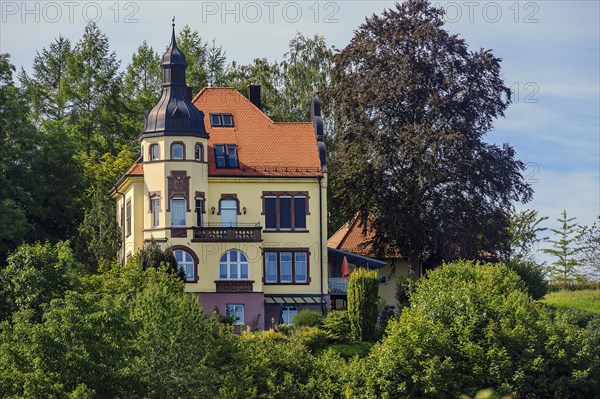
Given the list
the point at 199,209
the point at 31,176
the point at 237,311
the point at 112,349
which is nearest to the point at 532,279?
the point at 237,311

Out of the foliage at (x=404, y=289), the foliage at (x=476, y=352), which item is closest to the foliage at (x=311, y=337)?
the foliage at (x=476, y=352)

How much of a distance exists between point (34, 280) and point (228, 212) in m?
18.3

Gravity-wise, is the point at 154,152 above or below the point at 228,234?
above

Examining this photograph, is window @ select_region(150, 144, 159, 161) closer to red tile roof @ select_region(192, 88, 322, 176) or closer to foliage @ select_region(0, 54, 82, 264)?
red tile roof @ select_region(192, 88, 322, 176)

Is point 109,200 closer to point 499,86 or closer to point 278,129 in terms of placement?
point 278,129

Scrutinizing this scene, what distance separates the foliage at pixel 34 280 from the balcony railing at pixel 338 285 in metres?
19.3

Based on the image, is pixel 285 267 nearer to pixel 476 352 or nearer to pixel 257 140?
pixel 257 140

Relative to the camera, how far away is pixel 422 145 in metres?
69.6

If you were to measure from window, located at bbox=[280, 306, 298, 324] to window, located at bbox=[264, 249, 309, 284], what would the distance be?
3.81 ft

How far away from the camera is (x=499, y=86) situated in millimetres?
72625

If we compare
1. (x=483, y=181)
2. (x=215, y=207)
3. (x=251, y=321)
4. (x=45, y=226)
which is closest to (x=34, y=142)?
(x=45, y=226)

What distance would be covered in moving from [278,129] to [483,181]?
31.9ft

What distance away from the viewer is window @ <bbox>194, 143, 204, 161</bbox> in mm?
66812

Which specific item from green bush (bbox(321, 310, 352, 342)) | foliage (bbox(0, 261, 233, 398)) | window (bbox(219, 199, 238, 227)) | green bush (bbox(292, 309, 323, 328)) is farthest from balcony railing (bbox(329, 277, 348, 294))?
foliage (bbox(0, 261, 233, 398))
